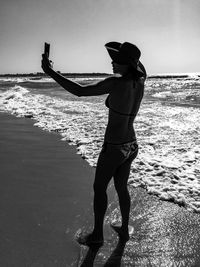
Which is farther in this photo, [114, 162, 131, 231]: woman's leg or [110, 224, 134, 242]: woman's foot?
[110, 224, 134, 242]: woman's foot

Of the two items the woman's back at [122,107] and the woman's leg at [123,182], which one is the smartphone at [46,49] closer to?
the woman's back at [122,107]

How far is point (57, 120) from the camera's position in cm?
1107

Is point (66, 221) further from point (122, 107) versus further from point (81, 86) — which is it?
point (81, 86)

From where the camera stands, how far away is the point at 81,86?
8.15 feet

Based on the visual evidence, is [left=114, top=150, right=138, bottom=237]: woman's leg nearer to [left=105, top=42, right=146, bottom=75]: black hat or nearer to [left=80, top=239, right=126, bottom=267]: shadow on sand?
[left=80, top=239, right=126, bottom=267]: shadow on sand

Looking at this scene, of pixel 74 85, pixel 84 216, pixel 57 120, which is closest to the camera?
pixel 74 85

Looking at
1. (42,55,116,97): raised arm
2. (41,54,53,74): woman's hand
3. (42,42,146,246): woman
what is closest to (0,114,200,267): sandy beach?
(42,42,146,246): woman

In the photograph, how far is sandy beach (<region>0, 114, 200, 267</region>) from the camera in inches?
113

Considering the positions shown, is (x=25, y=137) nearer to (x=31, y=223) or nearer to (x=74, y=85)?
(x=31, y=223)

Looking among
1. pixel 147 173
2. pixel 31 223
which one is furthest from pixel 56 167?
pixel 31 223

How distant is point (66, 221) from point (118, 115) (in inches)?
64.7

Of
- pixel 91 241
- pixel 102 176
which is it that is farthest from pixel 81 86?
pixel 91 241

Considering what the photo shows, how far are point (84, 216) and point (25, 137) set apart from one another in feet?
15.7

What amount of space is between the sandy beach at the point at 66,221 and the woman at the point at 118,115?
274 mm
